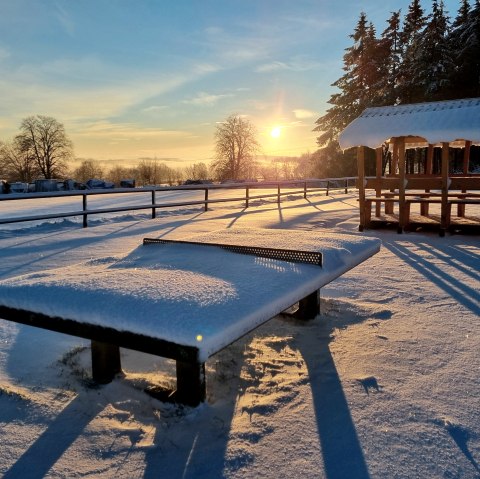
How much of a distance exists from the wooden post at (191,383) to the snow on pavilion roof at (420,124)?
7.60 m

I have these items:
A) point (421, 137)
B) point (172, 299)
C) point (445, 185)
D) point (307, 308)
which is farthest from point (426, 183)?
point (172, 299)

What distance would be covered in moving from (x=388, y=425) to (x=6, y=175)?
238 ft

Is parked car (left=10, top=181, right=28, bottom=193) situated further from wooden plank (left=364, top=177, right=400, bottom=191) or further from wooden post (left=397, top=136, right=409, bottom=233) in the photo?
wooden post (left=397, top=136, right=409, bottom=233)

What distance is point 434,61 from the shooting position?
31672 millimetres

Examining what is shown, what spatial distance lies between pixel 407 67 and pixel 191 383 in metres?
37.2

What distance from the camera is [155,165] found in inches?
2670

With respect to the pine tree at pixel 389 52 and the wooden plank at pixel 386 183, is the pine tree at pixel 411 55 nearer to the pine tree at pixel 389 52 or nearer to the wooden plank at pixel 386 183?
the pine tree at pixel 389 52

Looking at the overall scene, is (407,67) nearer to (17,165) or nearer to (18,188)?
(18,188)

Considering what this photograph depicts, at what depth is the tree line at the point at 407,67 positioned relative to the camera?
30641 millimetres

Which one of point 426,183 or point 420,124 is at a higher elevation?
point 420,124

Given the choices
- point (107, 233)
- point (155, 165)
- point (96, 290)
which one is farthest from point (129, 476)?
point (155, 165)

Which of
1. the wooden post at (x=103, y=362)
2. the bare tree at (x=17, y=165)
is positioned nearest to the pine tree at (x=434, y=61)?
the wooden post at (x=103, y=362)

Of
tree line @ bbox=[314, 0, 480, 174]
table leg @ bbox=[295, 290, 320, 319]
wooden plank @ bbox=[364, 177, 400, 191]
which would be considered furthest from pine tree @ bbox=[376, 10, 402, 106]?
table leg @ bbox=[295, 290, 320, 319]

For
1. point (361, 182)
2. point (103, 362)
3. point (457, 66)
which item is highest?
point (457, 66)
